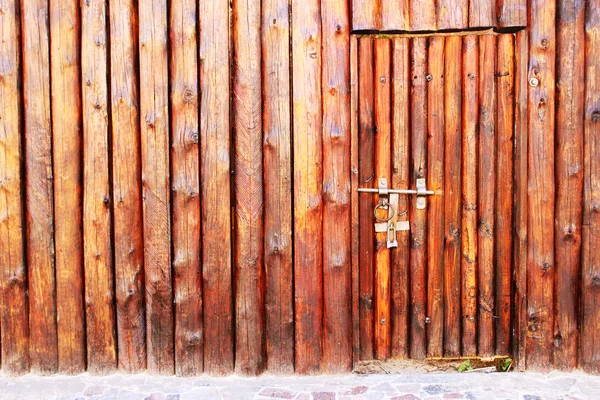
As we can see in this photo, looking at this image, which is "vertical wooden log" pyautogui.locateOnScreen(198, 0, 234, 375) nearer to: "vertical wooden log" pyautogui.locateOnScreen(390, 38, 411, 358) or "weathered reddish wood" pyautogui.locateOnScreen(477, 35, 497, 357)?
"vertical wooden log" pyautogui.locateOnScreen(390, 38, 411, 358)

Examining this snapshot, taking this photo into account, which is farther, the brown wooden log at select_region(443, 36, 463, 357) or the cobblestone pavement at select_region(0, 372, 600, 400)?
the brown wooden log at select_region(443, 36, 463, 357)

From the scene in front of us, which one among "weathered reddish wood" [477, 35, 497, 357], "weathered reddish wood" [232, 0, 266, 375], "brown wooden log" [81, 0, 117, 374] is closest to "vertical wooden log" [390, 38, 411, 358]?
"weathered reddish wood" [477, 35, 497, 357]

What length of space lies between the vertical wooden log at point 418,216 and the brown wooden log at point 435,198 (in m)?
0.04

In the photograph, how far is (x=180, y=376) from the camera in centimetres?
439

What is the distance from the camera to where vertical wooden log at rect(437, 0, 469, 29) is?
14.2 feet

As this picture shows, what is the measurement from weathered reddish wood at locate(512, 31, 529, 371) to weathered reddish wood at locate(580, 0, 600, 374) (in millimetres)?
469

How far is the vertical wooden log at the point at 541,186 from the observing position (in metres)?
4.31

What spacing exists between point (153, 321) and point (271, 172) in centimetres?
153

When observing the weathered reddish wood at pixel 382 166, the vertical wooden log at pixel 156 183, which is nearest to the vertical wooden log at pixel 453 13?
the weathered reddish wood at pixel 382 166

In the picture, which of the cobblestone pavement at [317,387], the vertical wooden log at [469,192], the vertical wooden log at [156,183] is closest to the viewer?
the cobblestone pavement at [317,387]

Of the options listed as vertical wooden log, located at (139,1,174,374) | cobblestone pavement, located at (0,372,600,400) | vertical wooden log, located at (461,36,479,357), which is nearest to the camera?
cobblestone pavement, located at (0,372,600,400)

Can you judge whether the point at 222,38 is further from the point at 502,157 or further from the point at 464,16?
the point at 502,157

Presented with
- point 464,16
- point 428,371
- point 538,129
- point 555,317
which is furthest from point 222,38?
point 555,317

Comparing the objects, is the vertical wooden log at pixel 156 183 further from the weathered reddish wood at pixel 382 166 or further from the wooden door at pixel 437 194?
the weathered reddish wood at pixel 382 166
